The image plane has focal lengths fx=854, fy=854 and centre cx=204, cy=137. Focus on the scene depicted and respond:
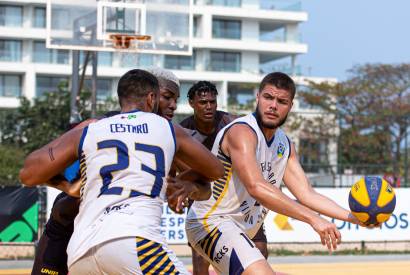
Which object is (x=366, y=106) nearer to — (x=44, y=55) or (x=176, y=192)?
(x=44, y=55)

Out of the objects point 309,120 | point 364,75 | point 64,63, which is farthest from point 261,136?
point 64,63

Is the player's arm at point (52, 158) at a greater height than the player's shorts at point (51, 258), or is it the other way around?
the player's arm at point (52, 158)

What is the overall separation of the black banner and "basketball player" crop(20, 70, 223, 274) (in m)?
10.3

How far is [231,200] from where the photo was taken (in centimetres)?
658

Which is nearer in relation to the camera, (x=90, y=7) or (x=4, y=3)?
(x=90, y=7)

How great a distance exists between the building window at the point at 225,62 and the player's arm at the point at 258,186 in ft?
182

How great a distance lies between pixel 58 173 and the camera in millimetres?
4879

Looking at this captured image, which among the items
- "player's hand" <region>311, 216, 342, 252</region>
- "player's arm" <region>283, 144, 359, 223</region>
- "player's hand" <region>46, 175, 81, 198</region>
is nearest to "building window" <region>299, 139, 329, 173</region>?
"player's arm" <region>283, 144, 359, 223</region>

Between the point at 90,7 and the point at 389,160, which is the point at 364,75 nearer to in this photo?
the point at 389,160

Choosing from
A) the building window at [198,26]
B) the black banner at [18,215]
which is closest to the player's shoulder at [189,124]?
the black banner at [18,215]

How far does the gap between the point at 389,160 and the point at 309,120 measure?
571 cm

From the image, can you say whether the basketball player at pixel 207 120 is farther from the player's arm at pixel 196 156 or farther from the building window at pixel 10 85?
the building window at pixel 10 85

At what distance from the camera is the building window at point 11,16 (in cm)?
5784

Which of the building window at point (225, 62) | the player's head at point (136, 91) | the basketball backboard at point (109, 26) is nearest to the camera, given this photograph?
the player's head at point (136, 91)
